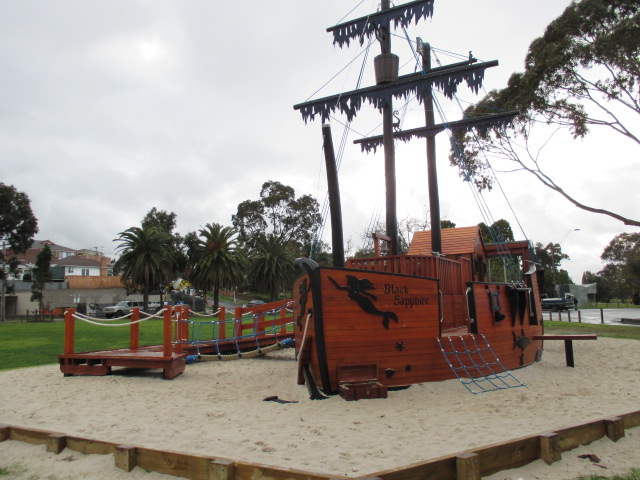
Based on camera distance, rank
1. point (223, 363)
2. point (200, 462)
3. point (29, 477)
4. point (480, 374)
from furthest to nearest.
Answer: point (223, 363), point (480, 374), point (29, 477), point (200, 462)

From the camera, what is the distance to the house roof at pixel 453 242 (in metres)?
12.5

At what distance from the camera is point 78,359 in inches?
413

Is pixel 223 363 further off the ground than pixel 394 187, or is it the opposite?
pixel 394 187

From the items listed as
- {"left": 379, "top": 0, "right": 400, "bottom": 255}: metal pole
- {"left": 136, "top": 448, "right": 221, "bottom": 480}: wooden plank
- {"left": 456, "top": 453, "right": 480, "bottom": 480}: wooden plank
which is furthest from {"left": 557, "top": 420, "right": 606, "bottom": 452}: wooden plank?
{"left": 379, "top": 0, "right": 400, "bottom": 255}: metal pole

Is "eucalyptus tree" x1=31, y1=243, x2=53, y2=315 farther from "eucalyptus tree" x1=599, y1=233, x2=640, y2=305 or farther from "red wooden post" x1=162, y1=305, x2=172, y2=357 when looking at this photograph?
"eucalyptus tree" x1=599, y1=233, x2=640, y2=305

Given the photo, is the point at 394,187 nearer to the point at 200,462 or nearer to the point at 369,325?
the point at 369,325

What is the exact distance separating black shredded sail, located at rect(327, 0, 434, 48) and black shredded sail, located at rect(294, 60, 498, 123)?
1.64 meters

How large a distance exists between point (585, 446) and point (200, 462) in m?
3.63

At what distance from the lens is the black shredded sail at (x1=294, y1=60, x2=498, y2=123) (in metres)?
11.8

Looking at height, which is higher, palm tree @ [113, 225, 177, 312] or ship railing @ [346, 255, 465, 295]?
palm tree @ [113, 225, 177, 312]

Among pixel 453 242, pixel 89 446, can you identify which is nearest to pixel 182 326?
pixel 453 242

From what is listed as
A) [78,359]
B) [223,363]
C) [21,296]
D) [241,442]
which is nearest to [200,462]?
[241,442]

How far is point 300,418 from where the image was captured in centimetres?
649

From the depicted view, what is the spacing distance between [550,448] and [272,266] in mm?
46065
